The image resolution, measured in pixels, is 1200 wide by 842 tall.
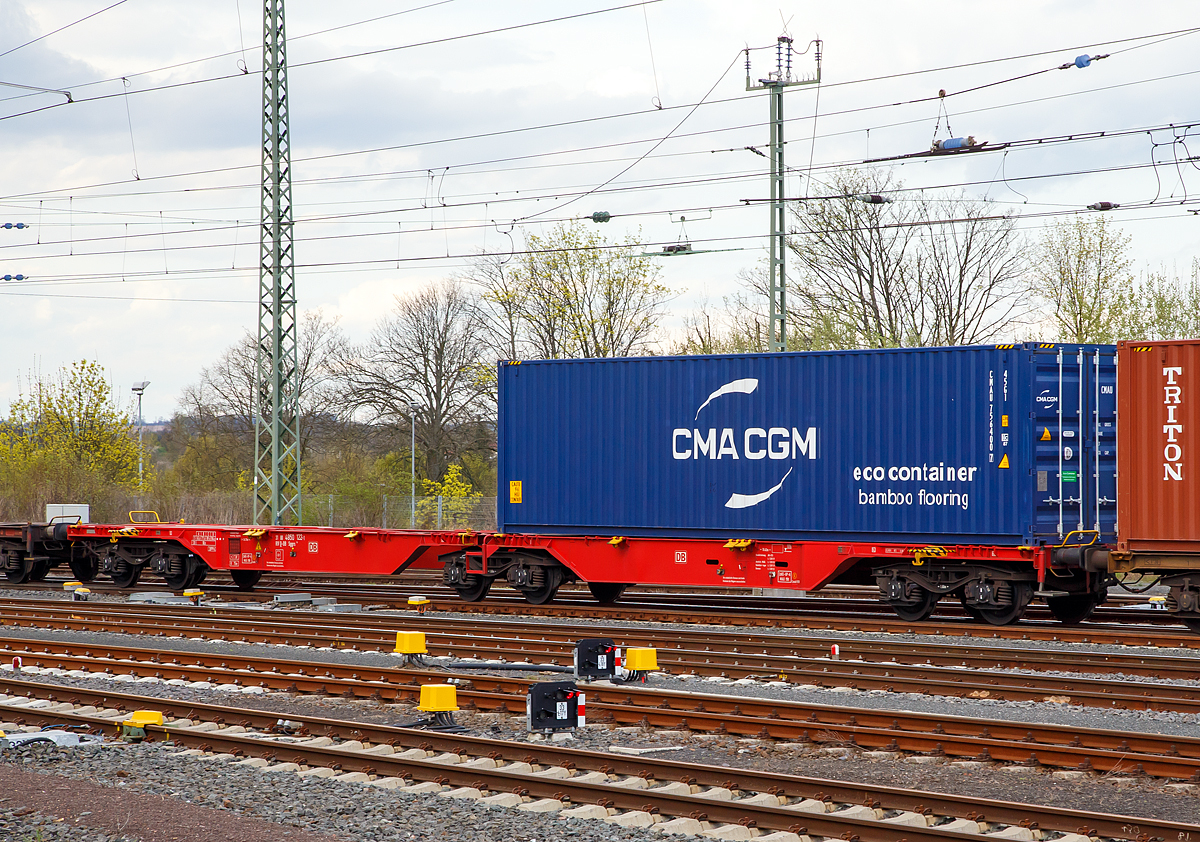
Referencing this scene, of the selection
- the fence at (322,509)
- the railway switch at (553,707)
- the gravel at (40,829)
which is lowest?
the gravel at (40,829)

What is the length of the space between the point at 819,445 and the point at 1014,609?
3.19m

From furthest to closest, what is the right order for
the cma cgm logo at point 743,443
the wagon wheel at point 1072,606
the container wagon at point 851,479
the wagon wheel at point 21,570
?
the wagon wheel at point 21,570 < the cma cgm logo at point 743,443 < the wagon wheel at point 1072,606 < the container wagon at point 851,479

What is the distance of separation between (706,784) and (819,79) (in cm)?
1627

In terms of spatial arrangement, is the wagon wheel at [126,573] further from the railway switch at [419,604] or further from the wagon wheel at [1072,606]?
the wagon wheel at [1072,606]

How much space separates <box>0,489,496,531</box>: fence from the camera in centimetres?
3194

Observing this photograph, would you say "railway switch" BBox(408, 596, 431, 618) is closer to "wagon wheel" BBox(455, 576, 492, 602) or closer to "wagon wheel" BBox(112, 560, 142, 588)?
"wagon wheel" BBox(455, 576, 492, 602)

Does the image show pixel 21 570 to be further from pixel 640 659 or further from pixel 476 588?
pixel 640 659

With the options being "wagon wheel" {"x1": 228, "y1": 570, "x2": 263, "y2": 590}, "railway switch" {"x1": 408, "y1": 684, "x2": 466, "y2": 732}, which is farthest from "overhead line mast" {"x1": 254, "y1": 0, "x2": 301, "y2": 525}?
"railway switch" {"x1": 408, "y1": 684, "x2": 466, "y2": 732}

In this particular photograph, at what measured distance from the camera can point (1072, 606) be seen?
14.8m

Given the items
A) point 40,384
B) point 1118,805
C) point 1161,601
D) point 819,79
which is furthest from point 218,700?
point 40,384

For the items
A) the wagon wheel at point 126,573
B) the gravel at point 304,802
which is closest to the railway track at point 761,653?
the wagon wheel at point 126,573

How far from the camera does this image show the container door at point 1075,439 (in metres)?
14.1

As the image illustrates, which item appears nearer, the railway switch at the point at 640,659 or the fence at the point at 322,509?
the railway switch at the point at 640,659

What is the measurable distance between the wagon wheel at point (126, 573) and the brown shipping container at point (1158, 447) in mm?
15925
